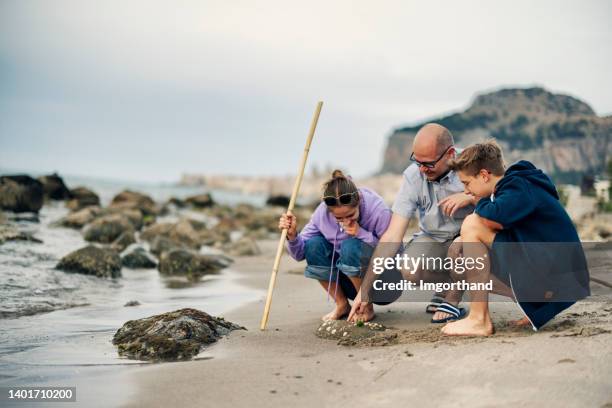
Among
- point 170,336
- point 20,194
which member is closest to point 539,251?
point 170,336

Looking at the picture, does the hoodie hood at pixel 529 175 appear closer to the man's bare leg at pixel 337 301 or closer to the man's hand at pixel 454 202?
the man's hand at pixel 454 202

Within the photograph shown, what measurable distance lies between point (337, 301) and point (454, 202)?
110 centimetres

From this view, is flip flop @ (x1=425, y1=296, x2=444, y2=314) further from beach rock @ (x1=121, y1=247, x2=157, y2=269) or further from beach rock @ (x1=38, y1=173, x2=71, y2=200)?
beach rock @ (x1=38, y1=173, x2=71, y2=200)

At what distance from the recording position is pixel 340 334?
3809 millimetres

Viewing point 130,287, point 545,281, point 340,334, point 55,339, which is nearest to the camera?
point 545,281

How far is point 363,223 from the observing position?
418cm

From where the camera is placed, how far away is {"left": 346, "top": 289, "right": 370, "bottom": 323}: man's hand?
410 centimetres

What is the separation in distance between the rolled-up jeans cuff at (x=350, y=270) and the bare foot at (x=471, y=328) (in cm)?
75

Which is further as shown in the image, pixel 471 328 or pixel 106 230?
pixel 106 230

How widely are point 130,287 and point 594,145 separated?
867 centimetres

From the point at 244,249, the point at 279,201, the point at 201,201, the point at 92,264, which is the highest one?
the point at 92,264

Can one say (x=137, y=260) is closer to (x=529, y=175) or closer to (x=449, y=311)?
(x=449, y=311)

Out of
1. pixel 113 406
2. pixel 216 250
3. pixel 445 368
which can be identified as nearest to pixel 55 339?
pixel 113 406

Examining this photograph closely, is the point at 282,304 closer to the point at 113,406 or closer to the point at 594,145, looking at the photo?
the point at 113,406
